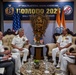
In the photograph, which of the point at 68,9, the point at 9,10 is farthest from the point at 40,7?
the point at 9,10

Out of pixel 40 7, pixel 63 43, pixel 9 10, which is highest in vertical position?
pixel 40 7

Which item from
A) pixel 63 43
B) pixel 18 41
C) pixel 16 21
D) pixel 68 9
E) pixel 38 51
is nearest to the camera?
pixel 18 41

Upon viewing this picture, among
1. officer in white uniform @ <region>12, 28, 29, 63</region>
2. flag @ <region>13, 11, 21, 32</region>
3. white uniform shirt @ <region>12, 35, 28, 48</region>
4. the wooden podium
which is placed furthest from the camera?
flag @ <region>13, 11, 21, 32</region>

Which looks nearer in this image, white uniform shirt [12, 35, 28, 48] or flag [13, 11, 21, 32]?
white uniform shirt [12, 35, 28, 48]

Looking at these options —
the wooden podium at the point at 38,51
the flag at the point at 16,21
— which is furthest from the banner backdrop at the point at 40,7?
the wooden podium at the point at 38,51

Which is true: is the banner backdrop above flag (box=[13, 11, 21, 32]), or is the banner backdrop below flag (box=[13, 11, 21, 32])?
above

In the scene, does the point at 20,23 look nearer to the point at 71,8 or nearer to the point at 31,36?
the point at 31,36

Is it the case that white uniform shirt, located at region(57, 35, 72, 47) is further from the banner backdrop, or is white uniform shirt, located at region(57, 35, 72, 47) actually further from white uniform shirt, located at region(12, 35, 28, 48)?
the banner backdrop

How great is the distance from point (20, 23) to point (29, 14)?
551mm

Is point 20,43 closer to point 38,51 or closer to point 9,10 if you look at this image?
point 38,51

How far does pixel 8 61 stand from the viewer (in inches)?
192

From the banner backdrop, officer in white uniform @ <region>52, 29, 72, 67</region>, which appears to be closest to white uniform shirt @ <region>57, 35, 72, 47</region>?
officer in white uniform @ <region>52, 29, 72, 67</region>

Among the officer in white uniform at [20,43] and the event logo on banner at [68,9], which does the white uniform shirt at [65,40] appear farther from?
the event logo on banner at [68,9]

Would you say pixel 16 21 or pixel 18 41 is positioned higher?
pixel 16 21
